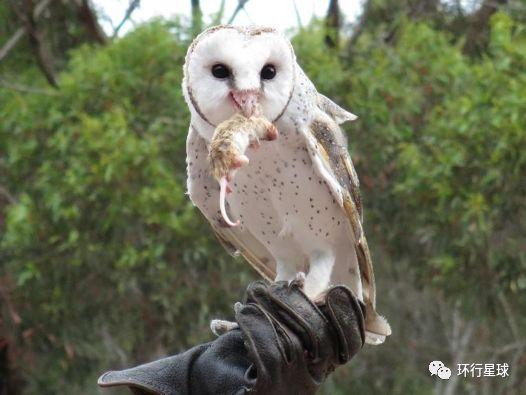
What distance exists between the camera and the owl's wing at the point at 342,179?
134 inches

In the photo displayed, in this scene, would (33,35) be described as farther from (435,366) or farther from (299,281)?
(299,281)

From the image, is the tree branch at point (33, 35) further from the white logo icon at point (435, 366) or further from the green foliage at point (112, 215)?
the white logo icon at point (435, 366)

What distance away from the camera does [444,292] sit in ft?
25.9

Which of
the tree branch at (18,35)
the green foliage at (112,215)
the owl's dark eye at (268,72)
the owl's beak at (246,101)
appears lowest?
the green foliage at (112,215)

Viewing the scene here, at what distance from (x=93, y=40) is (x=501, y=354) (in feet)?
12.1

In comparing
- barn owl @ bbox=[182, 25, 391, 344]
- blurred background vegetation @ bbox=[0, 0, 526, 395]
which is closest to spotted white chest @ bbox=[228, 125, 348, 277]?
barn owl @ bbox=[182, 25, 391, 344]

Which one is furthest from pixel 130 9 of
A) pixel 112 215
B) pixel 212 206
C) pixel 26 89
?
pixel 212 206

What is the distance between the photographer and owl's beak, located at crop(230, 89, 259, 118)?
10.3ft

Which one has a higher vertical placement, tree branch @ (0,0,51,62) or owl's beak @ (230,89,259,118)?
owl's beak @ (230,89,259,118)

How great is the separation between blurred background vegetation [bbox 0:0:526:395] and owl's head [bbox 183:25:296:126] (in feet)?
13.0

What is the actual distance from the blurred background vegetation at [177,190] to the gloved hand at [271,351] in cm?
401

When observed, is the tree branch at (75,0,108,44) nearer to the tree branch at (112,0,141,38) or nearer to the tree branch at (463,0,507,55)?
the tree branch at (112,0,141,38)

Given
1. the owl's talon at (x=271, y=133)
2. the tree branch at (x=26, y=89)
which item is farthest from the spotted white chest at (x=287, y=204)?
the tree branch at (x=26, y=89)

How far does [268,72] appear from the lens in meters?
3.23
